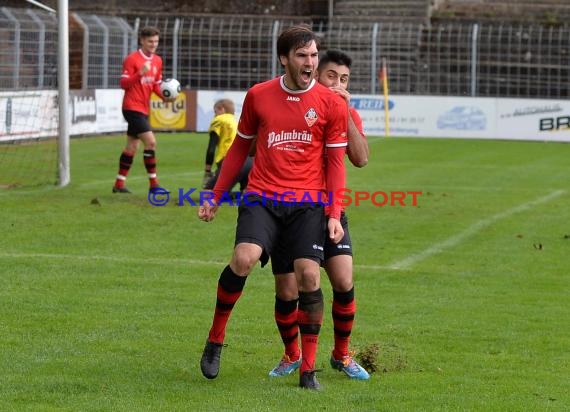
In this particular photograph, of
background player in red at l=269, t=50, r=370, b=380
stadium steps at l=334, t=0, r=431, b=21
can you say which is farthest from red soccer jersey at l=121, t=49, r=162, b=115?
stadium steps at l=334, t=0, r=431, b=21

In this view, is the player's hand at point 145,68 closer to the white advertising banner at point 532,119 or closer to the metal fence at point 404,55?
the metal fence at point 404,55

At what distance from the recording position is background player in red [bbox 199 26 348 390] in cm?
666

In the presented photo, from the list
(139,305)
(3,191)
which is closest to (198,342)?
(139,305)

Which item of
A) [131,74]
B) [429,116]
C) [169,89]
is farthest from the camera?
[429,116]

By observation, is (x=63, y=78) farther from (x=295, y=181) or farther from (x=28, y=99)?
(x=295, y=181)

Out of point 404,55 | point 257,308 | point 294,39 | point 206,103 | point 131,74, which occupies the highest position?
point 404,55

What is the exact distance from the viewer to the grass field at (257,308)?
657cm

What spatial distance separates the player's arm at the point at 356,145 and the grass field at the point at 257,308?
4.05ft

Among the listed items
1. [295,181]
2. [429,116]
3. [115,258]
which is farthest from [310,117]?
[429,116]

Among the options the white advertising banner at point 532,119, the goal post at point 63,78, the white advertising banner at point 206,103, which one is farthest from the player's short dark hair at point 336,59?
the white advertising banner at point 206,103

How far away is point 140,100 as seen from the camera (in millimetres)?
16875

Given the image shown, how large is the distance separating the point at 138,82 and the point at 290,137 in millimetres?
10523

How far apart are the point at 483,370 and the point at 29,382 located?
2600 millimetres

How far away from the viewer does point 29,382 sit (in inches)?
263
